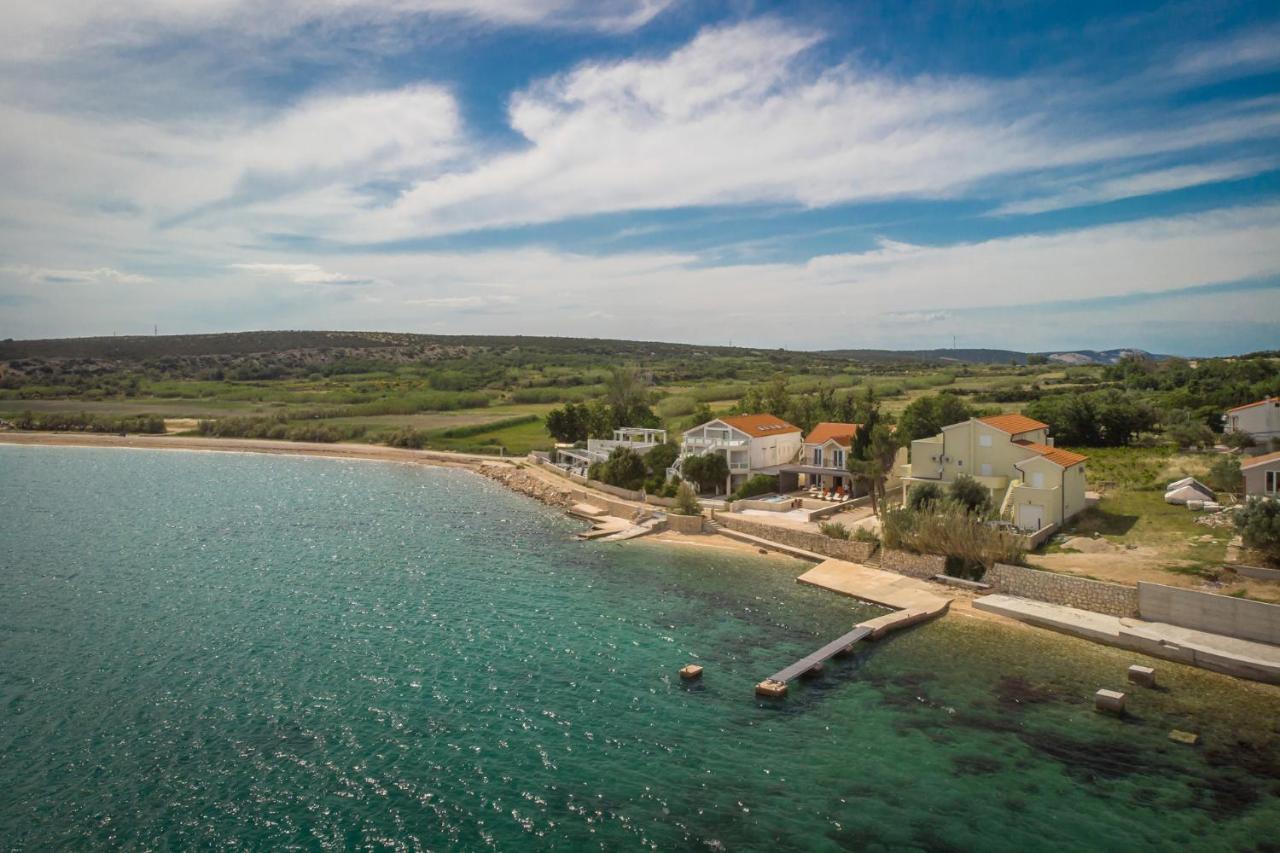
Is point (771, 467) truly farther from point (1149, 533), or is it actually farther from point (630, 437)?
point (1149, 533)

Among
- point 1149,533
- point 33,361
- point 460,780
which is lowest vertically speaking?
point 460,780

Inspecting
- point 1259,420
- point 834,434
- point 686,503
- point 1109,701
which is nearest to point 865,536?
point 686,503

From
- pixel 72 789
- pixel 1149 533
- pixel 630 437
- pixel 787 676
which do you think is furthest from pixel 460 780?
pixel 630 437

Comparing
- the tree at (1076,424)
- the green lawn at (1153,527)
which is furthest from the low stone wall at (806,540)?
the tree at (1076,424)

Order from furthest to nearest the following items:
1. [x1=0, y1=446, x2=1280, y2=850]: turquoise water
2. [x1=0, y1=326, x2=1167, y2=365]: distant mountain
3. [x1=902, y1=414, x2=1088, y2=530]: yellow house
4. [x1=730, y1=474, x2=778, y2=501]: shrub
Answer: [x1=0, y1=326, x2=1167, y2=365]: distant mountain → [x1=730, y1=474, x2=778, y2=501]: shrub → [x1=902, y1=414, x2=1088, y2=530]: yellow house → [x1=0, y1=446, x2=1280, y2=850]: turquoise water

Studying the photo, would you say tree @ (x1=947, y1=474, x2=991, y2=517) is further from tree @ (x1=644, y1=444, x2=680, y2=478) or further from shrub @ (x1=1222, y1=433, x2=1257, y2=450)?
shrub @ (x1=1222, y1=433, x2=1257, y2=450)

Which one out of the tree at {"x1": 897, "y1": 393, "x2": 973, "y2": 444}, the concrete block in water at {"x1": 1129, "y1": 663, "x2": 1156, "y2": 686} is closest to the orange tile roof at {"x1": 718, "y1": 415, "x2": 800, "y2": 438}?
the tree at {"x1": 897, "y1": 393, "x2": 973, "y2": 444}

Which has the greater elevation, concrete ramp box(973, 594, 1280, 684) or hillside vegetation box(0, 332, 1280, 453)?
hillside vegetation box(0, 332, 1280, 453)
